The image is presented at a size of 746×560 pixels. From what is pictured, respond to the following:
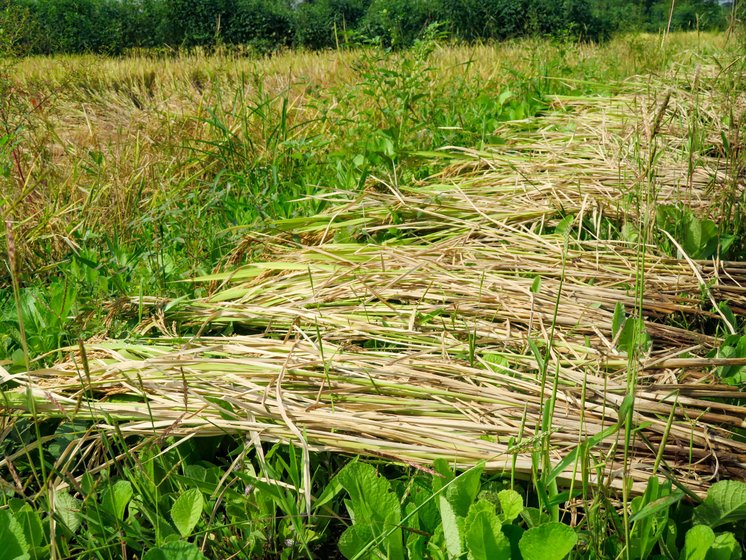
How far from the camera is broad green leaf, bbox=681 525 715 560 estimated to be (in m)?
0.93

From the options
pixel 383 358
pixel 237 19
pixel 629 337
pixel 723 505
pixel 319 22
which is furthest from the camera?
pixel 319 22

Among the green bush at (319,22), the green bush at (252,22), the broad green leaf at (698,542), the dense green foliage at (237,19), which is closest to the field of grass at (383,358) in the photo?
the broad green leaf at (698,542)

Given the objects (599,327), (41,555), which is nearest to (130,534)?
(41,555)

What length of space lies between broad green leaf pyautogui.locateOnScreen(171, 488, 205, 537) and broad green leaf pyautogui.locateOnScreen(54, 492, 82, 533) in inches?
6.2

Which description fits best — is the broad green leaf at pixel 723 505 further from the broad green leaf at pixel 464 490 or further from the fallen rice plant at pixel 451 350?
the broad green leaf at pixel 464 490

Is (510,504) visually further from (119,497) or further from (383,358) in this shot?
(119,497)

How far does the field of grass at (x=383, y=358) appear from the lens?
3.33 feet

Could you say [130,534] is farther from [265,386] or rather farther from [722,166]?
[722,166]

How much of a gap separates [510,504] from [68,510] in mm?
721

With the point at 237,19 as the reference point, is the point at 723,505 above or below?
below

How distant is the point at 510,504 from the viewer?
100cm

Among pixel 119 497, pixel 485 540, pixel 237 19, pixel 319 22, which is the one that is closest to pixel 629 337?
pixel 485 540

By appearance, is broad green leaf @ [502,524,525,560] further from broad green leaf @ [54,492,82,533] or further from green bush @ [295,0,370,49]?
green bush @ [295,0,370,49]

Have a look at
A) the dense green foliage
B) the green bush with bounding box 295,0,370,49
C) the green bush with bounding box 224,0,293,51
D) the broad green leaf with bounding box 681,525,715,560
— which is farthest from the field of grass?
the green bush with bounding box 224,0,293,51
